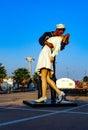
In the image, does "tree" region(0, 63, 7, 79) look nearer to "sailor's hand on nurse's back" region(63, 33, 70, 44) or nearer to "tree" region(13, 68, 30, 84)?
"tree" region(13, 68, 30, 84)

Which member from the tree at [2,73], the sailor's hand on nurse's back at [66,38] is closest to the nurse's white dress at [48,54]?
the sailor's hand on nurse's back at [66,38]

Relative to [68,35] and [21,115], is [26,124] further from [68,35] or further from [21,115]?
[68,35]

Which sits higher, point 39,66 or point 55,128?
point 39,66

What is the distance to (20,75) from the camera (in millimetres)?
77312

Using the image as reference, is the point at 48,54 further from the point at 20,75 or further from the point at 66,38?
the point at 20,75

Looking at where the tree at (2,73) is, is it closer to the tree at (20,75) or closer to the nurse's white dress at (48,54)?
the tree at (20,75)

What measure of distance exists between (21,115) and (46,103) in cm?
194

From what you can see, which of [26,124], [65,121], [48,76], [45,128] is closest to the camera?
[45,128]

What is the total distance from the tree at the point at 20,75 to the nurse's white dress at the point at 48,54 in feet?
217

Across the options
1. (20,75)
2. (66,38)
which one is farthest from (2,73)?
(66,38)

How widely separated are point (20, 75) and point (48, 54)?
6884 centimetres

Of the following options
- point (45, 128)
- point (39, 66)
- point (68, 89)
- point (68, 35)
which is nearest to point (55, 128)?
point (45, 128)

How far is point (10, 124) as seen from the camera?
209 inches

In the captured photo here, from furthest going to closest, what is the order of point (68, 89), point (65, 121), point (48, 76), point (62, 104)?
point (68, 89) < point (48, 76) < point (62, 104) < point (65, 121)
